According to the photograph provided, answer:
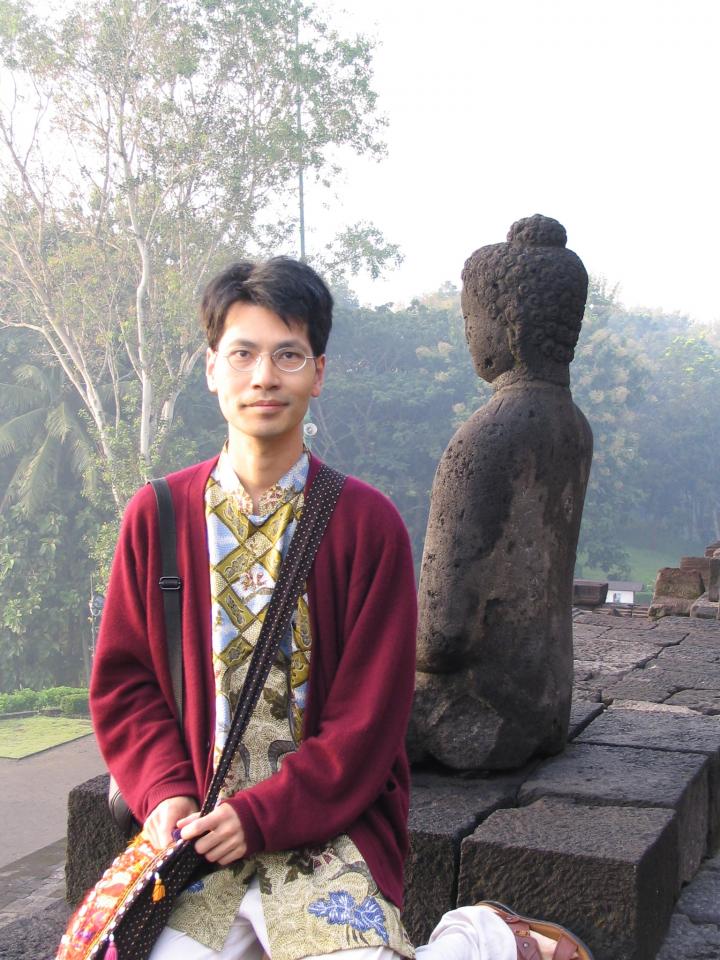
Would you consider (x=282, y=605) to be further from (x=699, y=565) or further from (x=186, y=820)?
(x=699, y=565)

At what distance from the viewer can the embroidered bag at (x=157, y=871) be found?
5.22 ft

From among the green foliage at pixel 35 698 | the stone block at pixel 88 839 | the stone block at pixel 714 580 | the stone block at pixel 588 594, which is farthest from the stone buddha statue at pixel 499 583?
the green foliage at pixel 35 698

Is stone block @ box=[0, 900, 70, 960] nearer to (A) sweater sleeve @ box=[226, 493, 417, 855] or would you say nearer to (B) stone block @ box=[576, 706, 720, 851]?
(A) sweater sleeve @ box=[226, 493, 417, 855]

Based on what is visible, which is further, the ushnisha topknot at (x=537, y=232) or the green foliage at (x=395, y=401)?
the green foliage at (x=395, y=401)

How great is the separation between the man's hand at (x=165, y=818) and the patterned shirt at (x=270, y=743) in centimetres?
7

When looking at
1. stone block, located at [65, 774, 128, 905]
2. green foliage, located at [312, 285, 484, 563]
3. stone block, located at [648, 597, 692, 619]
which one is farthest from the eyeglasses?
green foliage, located at [312, 285, 484, 563]

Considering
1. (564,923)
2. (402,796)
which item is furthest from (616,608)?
(402,796)

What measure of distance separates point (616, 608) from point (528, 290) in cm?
664

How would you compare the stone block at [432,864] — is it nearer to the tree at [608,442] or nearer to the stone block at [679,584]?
the stone block at [679,584]

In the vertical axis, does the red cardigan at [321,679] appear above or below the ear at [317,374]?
below

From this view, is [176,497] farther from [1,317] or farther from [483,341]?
[1,317]

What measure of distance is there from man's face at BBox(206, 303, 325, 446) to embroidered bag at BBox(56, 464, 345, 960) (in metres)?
0.17

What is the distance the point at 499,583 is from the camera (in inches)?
122

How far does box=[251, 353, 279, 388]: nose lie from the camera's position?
6.05 feet
